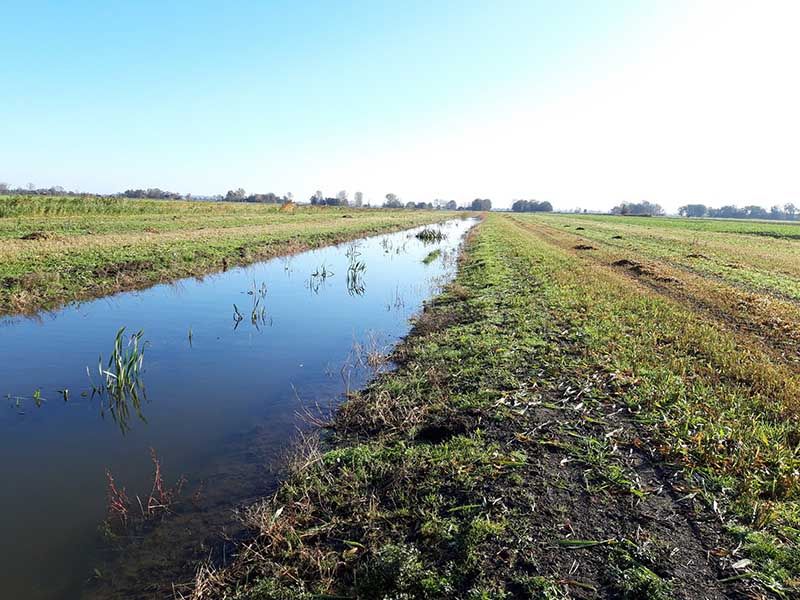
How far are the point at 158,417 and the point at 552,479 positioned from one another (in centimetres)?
609

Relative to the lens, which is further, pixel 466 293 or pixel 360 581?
pixel 466 293

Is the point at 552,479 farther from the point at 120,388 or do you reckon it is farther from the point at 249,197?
the point at 249,197

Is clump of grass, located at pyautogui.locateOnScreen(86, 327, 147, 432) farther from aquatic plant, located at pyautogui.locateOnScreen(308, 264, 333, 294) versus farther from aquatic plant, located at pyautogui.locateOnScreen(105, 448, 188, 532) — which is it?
aquatic plant, located at pyautogui.locateOnScreen(308, 264, 333, 294)

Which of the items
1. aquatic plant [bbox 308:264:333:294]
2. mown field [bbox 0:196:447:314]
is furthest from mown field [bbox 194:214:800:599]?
mown field [bbox 0:196:447:314]

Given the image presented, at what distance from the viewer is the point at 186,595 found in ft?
12.3

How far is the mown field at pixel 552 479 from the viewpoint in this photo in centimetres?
364

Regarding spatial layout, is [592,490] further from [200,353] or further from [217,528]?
[200,353]

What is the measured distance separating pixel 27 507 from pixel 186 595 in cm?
251

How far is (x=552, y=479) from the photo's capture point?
487 cm

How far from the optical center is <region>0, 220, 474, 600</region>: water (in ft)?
13.7

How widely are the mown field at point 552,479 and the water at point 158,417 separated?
2.63 ft

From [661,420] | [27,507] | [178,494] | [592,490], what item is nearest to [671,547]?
[592,490]

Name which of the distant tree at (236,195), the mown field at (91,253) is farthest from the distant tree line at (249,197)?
the mown field at (91,253)

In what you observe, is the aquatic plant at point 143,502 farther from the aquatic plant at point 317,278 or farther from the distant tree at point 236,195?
the distant tree at point 236,195
